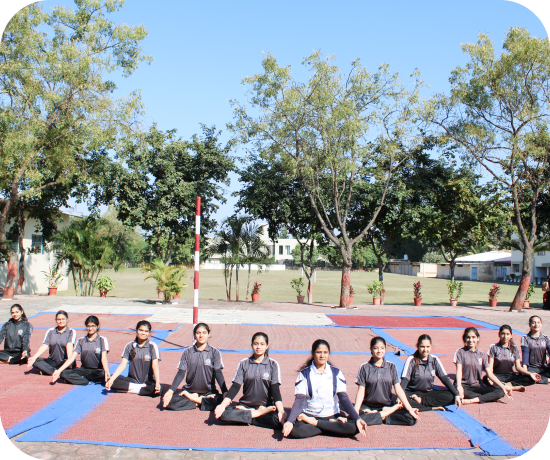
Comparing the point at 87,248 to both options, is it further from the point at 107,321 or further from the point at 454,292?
the point at 454,292

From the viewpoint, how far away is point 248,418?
17.9ft

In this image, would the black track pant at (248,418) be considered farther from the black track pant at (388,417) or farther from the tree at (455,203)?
the tree at (455,203)

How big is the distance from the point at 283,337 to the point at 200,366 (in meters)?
5.94

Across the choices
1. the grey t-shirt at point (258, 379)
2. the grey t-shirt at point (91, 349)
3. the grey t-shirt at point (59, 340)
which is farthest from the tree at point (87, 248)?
the grey t-shirt at point (258, 379)

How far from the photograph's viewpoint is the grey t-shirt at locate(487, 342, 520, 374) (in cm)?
712

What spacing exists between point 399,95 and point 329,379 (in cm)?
1506

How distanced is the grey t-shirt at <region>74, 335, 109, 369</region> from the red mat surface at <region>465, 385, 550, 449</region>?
16.5ft

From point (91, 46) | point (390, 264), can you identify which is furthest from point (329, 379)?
point (390, 264)

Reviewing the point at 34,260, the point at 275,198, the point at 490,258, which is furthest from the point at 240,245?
the point at 490,258

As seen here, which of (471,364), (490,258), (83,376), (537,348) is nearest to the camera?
(471,364)

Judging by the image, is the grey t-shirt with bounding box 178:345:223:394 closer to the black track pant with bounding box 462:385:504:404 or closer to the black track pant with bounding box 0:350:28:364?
the black track pant with bounding box 462:385:504:404

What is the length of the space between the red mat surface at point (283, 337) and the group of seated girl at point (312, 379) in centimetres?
349

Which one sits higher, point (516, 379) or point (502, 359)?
point (502, 359)

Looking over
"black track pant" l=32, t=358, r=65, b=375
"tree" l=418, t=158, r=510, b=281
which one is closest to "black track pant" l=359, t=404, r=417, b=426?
"black track pant" l=32, t=358, r=65, b=375
